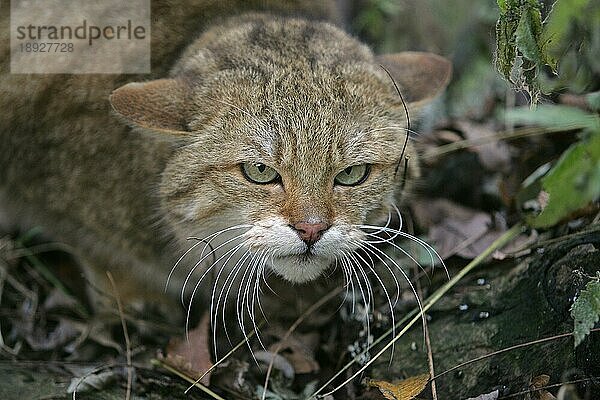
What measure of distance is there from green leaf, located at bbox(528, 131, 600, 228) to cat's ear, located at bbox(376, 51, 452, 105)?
2.65ft

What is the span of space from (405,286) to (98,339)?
1.56m

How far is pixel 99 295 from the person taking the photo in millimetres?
3895

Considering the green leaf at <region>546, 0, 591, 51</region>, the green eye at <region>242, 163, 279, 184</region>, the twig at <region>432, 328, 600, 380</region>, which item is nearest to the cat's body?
the green eye at <region>242, 163, 279, 184</region>

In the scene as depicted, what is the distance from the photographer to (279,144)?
8.82 ft

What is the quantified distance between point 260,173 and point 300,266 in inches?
15.7

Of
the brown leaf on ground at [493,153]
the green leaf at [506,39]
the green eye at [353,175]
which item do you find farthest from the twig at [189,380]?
the brown leaf on ground at [493,153]

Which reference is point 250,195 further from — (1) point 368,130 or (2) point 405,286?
(2) point 405,286

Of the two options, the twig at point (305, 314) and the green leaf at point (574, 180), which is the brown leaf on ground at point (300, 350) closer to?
the twig at point (305, 314)

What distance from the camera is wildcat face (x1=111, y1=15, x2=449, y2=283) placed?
268 centimetres

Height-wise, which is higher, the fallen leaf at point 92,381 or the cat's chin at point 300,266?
the cat's chin at point 300,266

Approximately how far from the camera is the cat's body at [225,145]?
106 inches

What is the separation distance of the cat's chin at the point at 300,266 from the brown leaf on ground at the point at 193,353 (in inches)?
20.8

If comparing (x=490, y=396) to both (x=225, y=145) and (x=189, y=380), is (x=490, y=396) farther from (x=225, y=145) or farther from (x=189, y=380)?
(x=225, y=145)

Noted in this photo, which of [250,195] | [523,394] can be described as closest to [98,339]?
[250,195]
